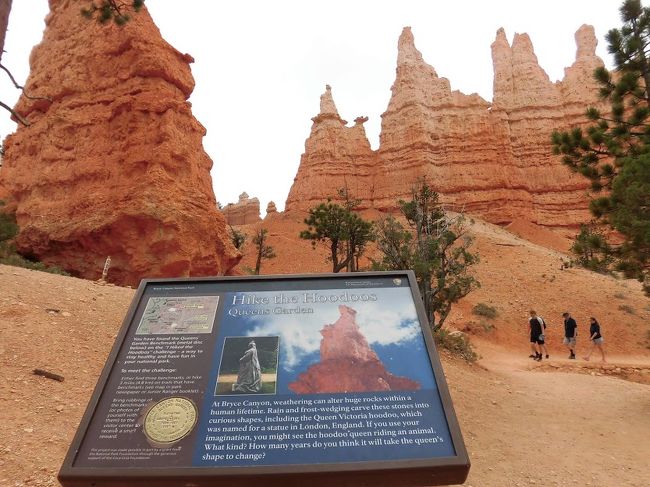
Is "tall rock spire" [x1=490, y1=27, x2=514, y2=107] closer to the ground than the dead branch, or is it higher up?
higher up

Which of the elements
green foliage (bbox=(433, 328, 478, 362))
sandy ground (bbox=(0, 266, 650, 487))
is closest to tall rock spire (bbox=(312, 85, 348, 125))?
green foliage (bbox=(433, 328, 478, 362))

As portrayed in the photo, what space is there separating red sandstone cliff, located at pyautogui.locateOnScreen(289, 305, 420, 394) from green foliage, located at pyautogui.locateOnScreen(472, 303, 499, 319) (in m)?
20.7

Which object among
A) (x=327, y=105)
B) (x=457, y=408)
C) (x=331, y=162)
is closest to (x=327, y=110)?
(x=327, y=105)

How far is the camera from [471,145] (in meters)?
49.5

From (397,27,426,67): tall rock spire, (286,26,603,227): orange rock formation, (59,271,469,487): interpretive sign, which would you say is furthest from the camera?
(397,27,426,67): tall rock spire

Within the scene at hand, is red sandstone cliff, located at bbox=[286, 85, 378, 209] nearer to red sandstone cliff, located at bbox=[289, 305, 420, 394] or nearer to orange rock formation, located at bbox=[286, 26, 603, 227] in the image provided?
orange rock formation, located at bbox=[286, 26, 603, 227]

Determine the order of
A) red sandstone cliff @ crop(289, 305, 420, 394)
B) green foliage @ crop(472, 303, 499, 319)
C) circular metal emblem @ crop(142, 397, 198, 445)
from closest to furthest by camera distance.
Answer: circular metal emblem @ crop(142, 397, 198, 445), red sandstone cliff @ crop(289, 305, 420, 394), green foliage @ crop(472, 303, 499, 319)

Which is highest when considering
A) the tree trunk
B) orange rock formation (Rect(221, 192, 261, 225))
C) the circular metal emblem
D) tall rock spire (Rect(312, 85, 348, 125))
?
tall rock spire (Rect(312, 85, 348, 125))

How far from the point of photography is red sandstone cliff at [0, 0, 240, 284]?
49.6 feet

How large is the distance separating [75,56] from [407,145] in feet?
127

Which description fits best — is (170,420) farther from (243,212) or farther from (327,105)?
(243,212)

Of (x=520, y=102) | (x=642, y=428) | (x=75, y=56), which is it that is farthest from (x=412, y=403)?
(x=520, y=102)

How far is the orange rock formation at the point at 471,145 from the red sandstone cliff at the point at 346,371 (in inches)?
1796

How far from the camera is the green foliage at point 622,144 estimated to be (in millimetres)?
7438
